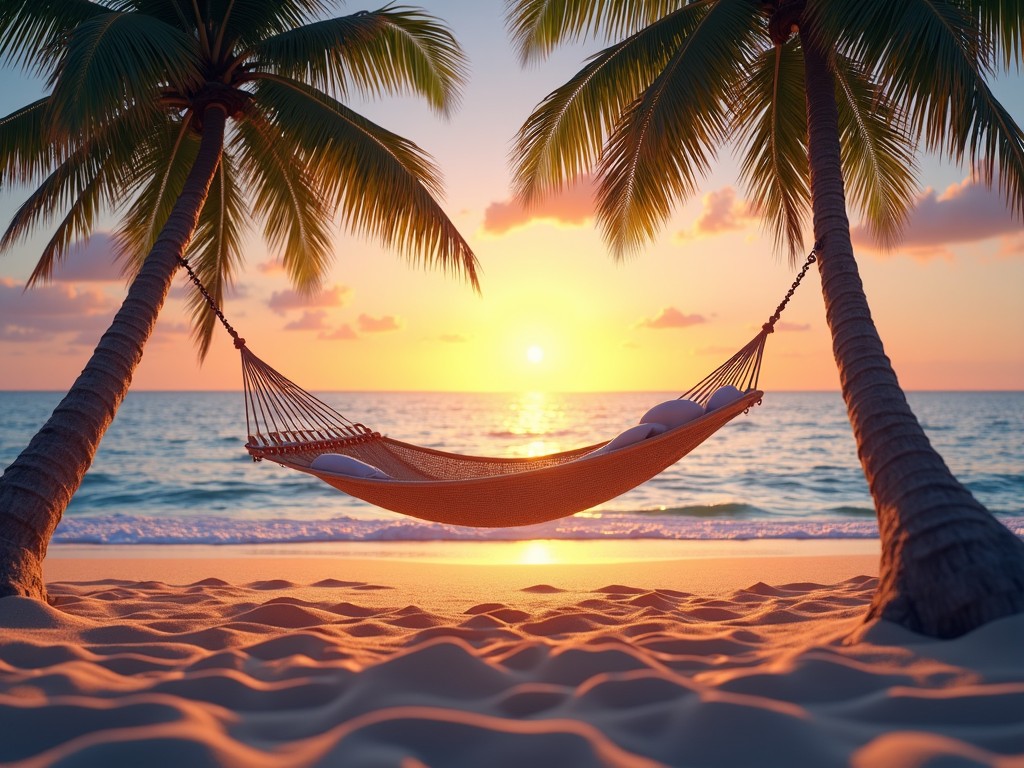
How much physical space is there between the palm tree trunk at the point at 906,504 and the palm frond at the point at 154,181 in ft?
10.3

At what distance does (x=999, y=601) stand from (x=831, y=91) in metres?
1.95

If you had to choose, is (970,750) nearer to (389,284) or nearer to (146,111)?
(146,111)

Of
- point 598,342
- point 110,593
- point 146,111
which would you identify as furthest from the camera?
point 598,342

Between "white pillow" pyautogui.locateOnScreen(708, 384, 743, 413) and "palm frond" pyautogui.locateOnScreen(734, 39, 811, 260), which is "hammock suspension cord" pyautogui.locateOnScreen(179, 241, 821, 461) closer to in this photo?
"white pillow" pyautogui.locateOnScreen(708, 384, 743, 413)

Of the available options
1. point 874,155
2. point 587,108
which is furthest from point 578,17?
point 874,155

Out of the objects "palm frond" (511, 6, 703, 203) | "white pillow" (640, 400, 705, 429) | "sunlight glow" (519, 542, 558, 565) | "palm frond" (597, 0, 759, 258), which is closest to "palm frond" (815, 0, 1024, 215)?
"palm frond" (597, 0, 759, 258)

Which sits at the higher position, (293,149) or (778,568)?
(293,149)

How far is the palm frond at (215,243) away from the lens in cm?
459

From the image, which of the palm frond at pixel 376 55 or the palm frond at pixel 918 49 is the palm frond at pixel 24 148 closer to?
the palm frond at pixel 376 55

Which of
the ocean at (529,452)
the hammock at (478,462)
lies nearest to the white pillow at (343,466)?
the hammock at (478,462)

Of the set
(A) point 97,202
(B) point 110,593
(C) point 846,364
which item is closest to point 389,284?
(A) point 97,202

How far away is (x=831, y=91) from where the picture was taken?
283 centimetres

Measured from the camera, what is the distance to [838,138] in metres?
2.78

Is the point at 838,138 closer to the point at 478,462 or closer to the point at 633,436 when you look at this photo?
the point at 633,436
